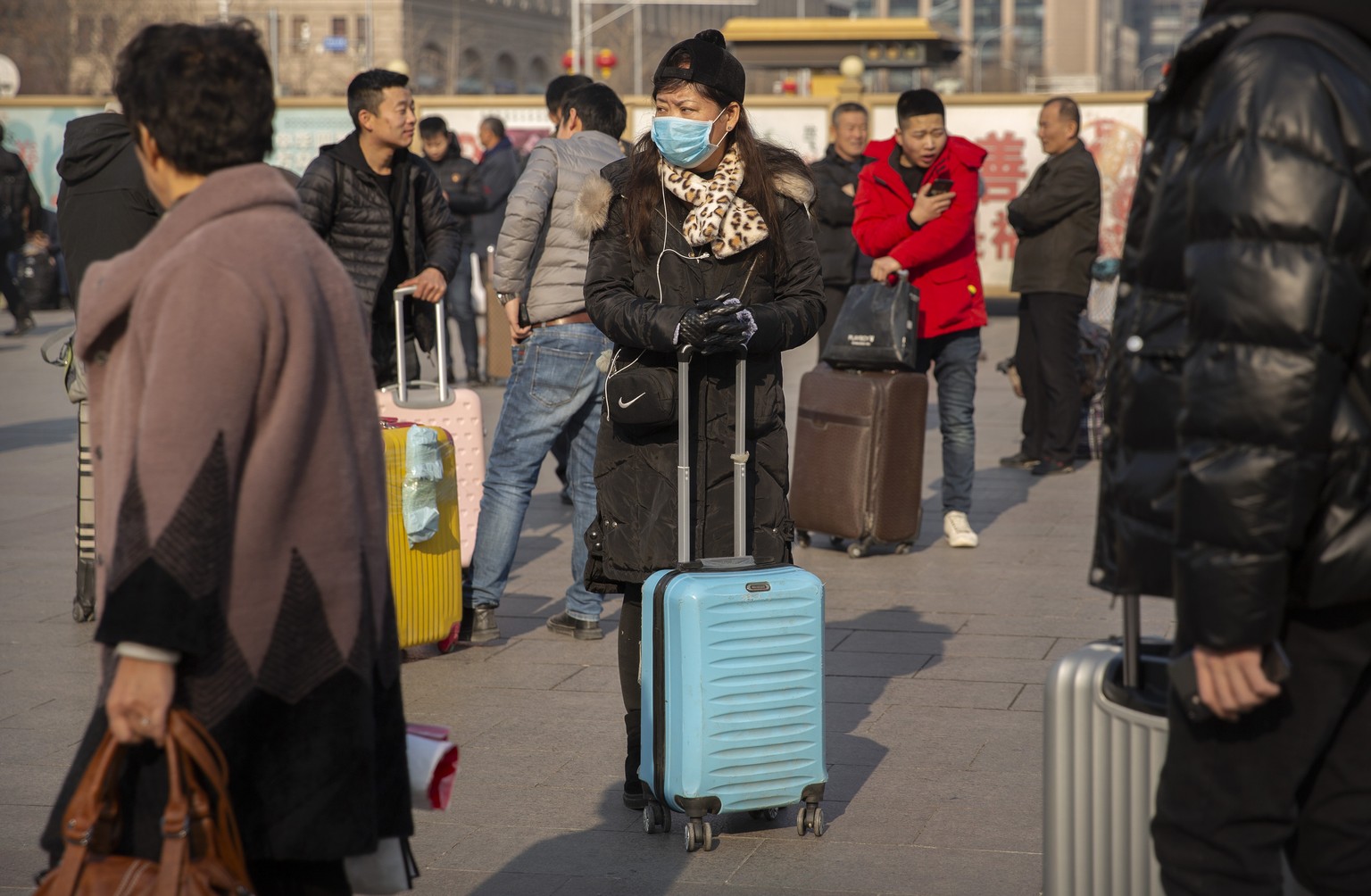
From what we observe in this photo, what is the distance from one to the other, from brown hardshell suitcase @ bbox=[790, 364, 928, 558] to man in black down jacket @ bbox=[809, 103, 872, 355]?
A: 255 centimetres

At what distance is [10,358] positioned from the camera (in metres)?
16.3

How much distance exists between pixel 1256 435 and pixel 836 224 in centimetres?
826

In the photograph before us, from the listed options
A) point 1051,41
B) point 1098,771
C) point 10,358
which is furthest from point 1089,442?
point 1051,41

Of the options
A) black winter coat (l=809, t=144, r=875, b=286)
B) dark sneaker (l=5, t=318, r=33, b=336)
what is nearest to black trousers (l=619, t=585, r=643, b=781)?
black winter coat (l=809, t=144, r=875, b=286)

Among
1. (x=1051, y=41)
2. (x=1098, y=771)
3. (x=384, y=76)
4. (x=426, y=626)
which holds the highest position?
(x=1051, y=41)

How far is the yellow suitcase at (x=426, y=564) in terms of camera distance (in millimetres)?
5634

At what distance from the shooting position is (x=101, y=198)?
19.7 feet

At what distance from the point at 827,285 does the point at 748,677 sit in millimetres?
6476

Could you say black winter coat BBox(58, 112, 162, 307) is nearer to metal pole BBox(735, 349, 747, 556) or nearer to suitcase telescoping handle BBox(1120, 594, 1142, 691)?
metal pole BBox(735, 349, 747, 556)

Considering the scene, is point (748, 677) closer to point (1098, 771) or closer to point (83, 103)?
point (1098, 771)

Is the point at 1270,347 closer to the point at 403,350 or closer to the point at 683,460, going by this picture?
the point at 683,460

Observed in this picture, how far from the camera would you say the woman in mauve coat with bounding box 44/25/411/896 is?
2.32 metres

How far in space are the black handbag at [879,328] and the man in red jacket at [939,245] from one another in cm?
12

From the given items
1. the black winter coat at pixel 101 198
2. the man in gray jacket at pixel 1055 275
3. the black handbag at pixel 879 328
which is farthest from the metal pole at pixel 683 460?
the man in gray jacket at pixel 1055 275
